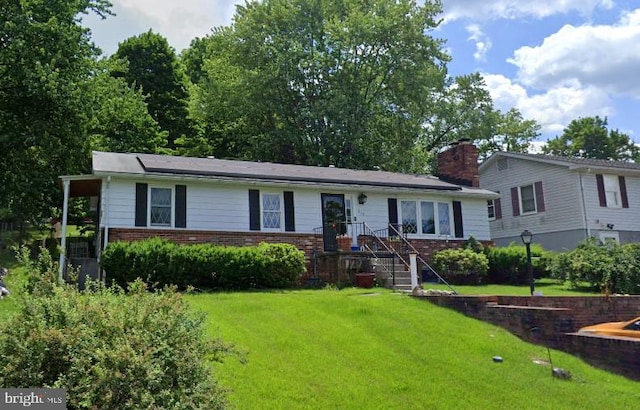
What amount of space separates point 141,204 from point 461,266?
33.9 ft

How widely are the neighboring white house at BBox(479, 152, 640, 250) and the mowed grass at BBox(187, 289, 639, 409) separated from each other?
47.9ft

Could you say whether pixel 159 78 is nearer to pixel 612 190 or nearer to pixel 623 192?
pixel 612 190

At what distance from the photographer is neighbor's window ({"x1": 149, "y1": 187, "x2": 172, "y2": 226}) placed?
1598 cm

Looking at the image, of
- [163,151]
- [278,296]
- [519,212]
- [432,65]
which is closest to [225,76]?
[163,151]

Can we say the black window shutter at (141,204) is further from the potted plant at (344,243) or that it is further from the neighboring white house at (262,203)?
the potted plant at (344,243)

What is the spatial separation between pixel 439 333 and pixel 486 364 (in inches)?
52.3

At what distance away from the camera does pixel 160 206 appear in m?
16.1

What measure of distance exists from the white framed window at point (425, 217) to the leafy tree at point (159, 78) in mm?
20032

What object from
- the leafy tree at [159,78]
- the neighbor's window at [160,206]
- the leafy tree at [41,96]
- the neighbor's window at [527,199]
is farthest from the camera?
the leafy tree at [159,78]

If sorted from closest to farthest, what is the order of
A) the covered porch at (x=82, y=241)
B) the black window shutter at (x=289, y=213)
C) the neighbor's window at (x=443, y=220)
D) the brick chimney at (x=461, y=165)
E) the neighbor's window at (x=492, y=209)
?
the covered porch at (x=82, y=241) → the black window shutter at (x=289, y=213) → the neighbor's window at (x=443, y=220) → the brick chimney at (x=461, y=165) → the neighbor's window at (x=492, y=209)

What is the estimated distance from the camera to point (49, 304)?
4809mm

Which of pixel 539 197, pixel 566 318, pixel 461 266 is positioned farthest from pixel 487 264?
pixel 539 197

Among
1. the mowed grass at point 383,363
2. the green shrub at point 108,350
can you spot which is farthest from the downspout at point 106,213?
the green shrub at point 108,350

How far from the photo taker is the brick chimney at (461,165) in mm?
23453
